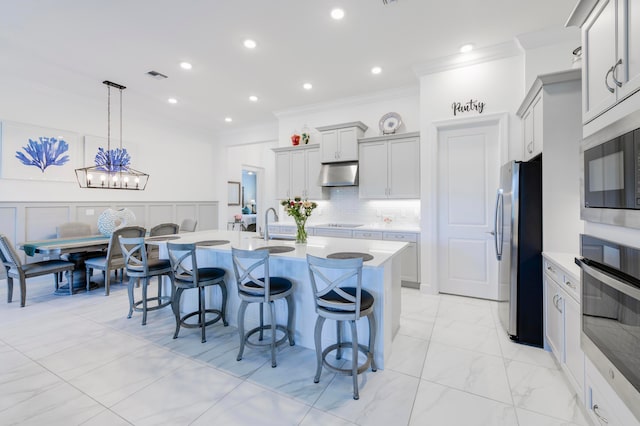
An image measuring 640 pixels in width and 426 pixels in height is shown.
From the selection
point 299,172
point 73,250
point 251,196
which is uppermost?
point 299,172

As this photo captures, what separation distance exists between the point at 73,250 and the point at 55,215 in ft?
5.37

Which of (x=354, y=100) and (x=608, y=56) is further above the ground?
(x=354, y=100)

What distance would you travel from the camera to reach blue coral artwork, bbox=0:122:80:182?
4445 millimetres

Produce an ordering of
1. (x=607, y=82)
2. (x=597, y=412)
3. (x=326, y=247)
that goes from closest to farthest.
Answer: (x=607, y=82)
(x=597, y=412)
(x=326, y=247)

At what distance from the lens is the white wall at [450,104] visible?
3.64m

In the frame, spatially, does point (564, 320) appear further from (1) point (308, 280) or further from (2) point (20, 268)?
(2) point (20, 268)

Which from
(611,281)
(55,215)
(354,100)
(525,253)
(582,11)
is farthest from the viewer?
(354,100)

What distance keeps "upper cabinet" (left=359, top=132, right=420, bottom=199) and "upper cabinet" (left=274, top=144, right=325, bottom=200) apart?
0.95m

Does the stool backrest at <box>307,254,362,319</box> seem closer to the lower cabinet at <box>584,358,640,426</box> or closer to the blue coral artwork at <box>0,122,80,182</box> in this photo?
the lower cabinet at <box>584,358,640,426</box>

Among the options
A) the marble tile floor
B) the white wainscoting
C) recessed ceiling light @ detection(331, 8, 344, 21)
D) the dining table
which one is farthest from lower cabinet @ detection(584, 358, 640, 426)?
the white wainscoting

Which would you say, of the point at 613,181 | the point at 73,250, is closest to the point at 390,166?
the point at 613,181

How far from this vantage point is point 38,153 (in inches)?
187

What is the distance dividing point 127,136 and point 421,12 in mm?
5874

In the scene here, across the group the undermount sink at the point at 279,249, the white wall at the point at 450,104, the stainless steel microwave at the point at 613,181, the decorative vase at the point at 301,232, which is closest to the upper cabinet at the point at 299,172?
the white wall at the point at 450,104
